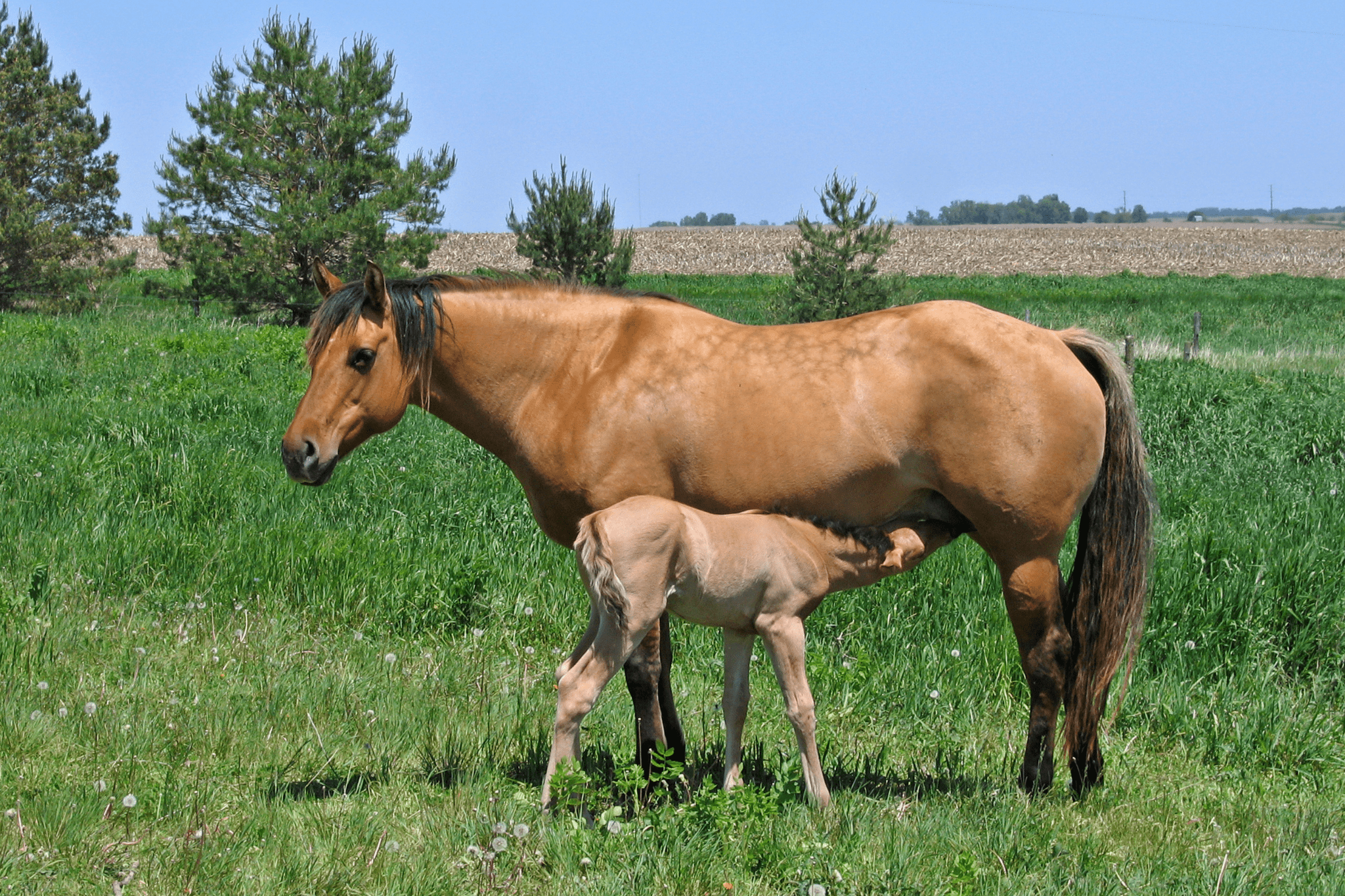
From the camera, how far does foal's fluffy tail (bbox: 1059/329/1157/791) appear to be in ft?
14.7

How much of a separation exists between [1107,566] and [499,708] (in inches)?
116

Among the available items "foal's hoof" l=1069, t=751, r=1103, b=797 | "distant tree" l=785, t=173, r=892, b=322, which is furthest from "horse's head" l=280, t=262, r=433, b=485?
"distant tree" l=785, t=173, r=892, b=322

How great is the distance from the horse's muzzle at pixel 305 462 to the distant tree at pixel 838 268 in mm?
16235

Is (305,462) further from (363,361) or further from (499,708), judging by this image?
(499,708)

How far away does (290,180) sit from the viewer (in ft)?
90.1

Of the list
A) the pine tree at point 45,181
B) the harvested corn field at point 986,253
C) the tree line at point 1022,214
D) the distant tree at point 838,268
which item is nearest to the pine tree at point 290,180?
the pine tree at point 45,181

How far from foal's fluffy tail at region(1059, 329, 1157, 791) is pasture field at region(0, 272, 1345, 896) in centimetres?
35

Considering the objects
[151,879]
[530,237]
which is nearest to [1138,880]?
[151,879]

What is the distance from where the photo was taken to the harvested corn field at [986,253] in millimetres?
59781

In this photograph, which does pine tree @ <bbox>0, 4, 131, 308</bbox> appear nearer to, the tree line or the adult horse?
the adult horse

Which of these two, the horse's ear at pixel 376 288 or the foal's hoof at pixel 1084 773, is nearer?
the horse's ear at pixel 376 288

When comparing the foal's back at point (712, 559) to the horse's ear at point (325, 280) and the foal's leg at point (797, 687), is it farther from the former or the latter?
the horse's ear at point (325, 280)

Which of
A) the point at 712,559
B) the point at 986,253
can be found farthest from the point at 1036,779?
the point at 986,253

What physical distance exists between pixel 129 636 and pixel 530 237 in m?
17.4
